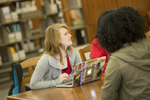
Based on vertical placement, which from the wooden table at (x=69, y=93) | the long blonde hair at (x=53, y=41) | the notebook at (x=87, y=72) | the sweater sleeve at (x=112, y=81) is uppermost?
the long blonde hair at (x=53, y=41)

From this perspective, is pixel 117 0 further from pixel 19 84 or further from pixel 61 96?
pixel 61 96

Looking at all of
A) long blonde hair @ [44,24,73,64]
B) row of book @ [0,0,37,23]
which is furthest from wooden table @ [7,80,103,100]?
row of book @ [0,0,37,23]

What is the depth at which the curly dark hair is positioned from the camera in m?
0.96

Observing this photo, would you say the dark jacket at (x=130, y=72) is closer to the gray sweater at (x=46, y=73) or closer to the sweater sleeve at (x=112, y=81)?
the sweater sleeve at (x=112, y=81)

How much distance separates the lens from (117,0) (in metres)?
3.57

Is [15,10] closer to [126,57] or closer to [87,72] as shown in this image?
[87,72]

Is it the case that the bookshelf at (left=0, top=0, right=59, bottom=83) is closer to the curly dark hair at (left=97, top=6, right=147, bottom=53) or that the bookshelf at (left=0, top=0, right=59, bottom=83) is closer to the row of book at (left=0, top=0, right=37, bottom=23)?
the row of book at (left=0, top=0, right=37, bottom=23)

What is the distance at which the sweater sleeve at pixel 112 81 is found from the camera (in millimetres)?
963

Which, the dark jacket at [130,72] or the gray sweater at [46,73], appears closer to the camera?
the dark jacket at [130,72]

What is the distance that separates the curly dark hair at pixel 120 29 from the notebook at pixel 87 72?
1.57 feet

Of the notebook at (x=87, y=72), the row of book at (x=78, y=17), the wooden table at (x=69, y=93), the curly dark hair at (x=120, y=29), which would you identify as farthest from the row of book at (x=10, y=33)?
the curly dark hair at (x=120, y=29)

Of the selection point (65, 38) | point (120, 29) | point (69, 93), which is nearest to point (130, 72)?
point (120, 29)

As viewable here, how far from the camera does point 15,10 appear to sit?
468 cm

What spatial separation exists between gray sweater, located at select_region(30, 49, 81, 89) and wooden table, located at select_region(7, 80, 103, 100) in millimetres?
65
